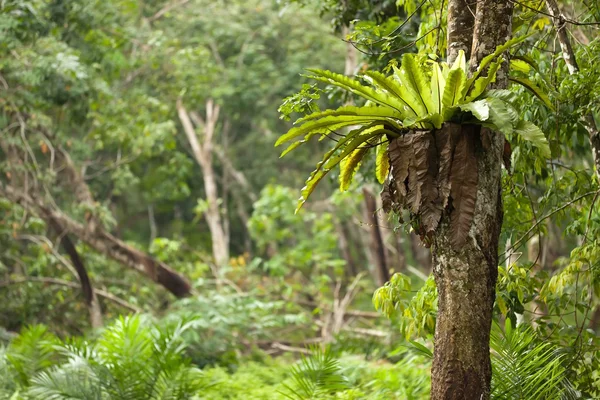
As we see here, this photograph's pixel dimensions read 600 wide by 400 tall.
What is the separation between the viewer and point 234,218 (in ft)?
82.7

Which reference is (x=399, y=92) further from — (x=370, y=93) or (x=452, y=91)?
(x=452, y=91)

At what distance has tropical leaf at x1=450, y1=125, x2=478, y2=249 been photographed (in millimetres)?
3730

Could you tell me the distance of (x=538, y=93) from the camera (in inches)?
166

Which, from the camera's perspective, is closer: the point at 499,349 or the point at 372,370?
the point at 499,349

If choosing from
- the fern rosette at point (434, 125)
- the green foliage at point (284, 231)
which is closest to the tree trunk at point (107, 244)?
the green foliage at point (284, 231)

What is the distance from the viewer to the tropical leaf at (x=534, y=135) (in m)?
3.65

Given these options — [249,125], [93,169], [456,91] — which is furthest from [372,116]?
[249,125]

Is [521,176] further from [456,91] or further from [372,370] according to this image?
[372,370]

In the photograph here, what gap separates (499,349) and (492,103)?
78.6 inches

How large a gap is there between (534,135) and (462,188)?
1.46ft

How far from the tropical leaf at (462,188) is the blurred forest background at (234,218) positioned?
53 cm

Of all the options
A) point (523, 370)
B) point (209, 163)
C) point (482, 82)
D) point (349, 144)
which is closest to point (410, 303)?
point (523, 370)

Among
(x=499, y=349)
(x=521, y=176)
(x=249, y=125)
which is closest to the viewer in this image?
(x=499, y=349)

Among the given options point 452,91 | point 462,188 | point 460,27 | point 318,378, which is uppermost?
point 460,27
